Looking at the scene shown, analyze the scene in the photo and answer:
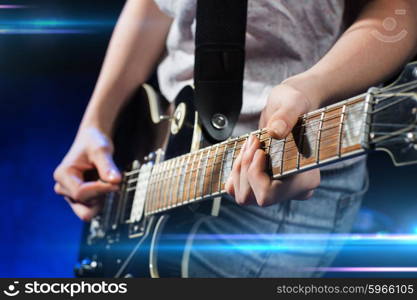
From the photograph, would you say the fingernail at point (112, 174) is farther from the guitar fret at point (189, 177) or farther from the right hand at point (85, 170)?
the guitar fret at point (189, 177)

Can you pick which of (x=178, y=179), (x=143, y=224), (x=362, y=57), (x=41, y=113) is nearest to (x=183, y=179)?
(x=178, y=179)

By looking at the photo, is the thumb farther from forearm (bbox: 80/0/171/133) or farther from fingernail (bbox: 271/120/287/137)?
fingernail (bbox: 271/120/287/137)

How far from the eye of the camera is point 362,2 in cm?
68

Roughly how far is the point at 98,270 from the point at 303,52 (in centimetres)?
43

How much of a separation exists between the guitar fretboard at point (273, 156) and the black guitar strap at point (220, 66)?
→ 0.15ft

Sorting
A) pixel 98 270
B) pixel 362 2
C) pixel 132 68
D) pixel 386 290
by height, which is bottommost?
pixel 386 290

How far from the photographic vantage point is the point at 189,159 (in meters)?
0.73

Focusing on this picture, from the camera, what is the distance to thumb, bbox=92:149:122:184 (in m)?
0.90

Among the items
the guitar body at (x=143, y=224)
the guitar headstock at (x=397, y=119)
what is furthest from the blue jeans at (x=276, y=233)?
the guitar headstock at (x=397, y=119)

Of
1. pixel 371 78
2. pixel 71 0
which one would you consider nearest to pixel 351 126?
pixel 371 78

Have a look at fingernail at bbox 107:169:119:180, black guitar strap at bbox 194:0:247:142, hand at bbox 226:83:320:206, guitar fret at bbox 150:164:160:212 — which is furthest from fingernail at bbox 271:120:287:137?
fingernail at bbox 107:169:119:180

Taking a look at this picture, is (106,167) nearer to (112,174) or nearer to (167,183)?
(112,174)

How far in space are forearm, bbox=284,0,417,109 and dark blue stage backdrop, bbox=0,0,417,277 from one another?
1.43 ft

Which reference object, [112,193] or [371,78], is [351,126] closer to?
[371,78]
